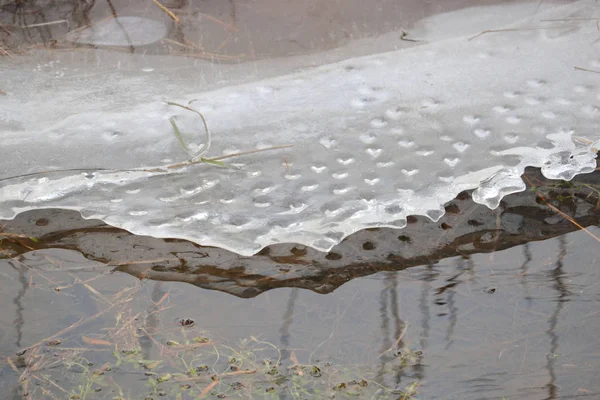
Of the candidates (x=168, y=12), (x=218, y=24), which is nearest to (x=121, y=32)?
(x=168, y=12)

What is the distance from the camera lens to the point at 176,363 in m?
1.26

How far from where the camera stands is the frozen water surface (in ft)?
5.17

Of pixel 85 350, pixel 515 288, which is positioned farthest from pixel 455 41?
pixel 85 350

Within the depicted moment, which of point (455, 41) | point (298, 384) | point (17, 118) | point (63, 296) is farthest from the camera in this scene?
point (455, 41)

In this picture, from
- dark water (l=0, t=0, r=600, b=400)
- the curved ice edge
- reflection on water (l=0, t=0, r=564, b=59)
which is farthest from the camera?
reflection on water (l=0, t=0, r=564, b=59)

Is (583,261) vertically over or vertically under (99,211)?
under

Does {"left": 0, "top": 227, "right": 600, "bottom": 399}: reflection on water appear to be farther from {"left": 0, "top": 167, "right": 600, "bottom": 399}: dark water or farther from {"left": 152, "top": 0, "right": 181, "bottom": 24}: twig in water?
{"left": 152, "top": 0, "right": 181, "bottom": 24}: twig in water

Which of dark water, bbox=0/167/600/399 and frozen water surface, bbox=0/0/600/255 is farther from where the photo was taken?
frozen water surface, bbox=0/0/600/255

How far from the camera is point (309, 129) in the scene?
1793mm

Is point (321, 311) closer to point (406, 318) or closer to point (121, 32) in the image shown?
point (406, 318)

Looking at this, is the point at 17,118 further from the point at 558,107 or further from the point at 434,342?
the point at 558,107

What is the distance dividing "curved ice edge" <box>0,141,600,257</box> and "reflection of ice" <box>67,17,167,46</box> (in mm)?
778

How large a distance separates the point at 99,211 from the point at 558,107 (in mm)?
1239

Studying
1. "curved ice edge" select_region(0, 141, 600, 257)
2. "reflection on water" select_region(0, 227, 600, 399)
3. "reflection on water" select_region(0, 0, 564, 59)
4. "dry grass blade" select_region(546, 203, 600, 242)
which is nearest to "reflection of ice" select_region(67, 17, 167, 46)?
"reflection on water" select_region(0, 0, 564, 59)
